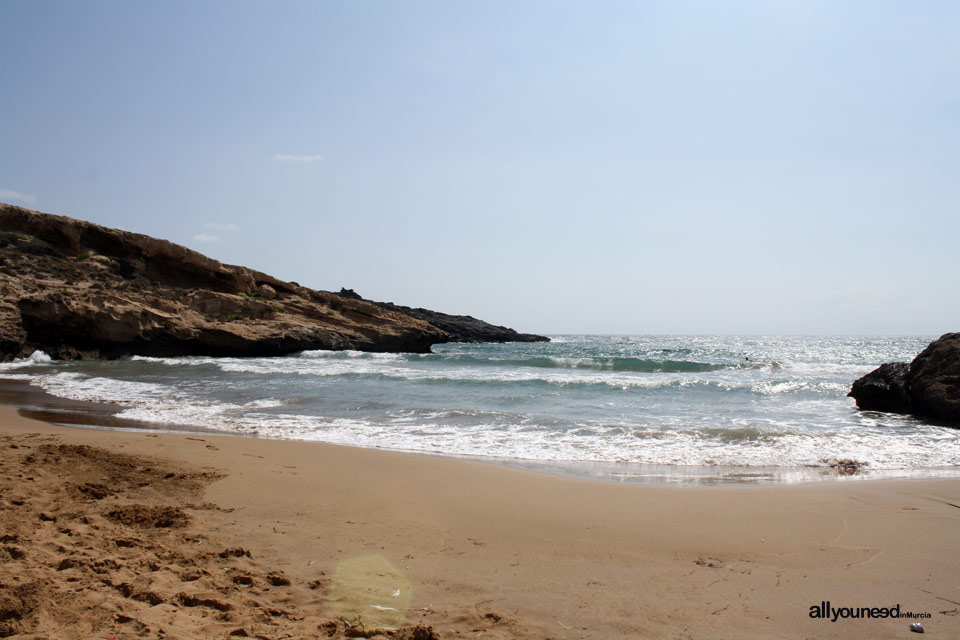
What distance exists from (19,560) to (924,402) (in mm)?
14842

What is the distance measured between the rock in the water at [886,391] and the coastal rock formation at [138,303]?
1041 inches

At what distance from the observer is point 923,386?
11.7 meters

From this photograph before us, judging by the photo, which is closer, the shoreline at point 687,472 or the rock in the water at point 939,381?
the shoreline at point 687,472

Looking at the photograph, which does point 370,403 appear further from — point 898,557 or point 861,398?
point 861,398

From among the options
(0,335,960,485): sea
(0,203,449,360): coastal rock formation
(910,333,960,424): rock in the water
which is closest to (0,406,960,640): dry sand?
(0,335,960,485): sea

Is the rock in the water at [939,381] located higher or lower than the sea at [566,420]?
higher

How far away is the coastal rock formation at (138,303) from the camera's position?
78.3 feet

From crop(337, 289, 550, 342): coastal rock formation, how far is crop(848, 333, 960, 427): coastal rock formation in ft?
195

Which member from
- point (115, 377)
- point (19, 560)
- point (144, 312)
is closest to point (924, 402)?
point (19, 560)

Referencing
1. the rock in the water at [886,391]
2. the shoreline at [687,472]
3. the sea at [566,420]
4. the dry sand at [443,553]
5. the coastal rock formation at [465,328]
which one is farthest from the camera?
the coastal rock formation at [465,328]

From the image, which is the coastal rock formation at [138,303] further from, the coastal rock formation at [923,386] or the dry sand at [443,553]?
the coastal rock formation at [923,386]

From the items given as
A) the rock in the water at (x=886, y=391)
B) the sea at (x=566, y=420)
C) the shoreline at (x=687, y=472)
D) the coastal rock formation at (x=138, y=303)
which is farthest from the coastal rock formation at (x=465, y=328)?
the shoreline at (x=687, y=472)

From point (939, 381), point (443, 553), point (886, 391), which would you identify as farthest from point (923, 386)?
point (443, 553)

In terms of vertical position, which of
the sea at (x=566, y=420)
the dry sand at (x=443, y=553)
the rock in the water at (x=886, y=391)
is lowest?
the sea at (x=566, y=420)
